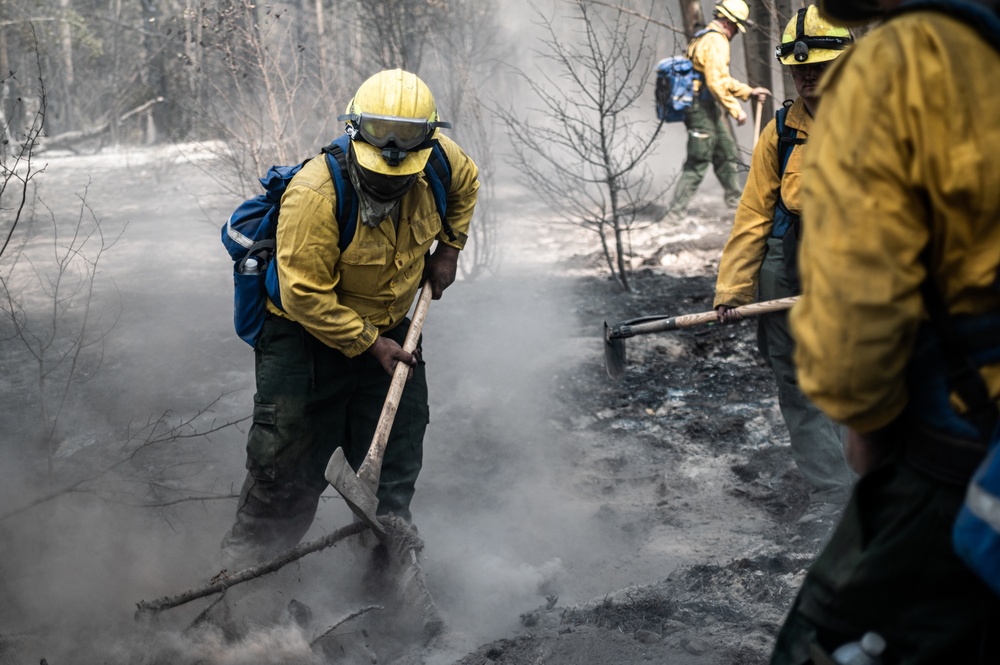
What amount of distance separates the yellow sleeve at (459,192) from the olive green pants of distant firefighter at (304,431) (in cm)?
46

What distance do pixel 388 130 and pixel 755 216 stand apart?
5.40 feet

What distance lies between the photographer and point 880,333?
1312mm

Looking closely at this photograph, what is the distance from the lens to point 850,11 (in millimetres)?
1630

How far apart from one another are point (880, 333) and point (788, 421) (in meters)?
2.87

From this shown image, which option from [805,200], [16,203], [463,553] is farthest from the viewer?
[16,203]

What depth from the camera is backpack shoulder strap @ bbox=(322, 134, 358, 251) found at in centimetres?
329

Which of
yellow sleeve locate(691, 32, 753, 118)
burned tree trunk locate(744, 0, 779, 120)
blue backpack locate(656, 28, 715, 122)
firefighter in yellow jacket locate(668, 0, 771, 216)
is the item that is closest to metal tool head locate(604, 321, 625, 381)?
firefighter in yellow jacket locate(668, 0, 771, 216)

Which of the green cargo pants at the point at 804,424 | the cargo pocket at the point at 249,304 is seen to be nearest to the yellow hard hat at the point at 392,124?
the cargo pocket at the point at 249,304

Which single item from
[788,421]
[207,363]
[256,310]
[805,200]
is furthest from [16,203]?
[805,200]

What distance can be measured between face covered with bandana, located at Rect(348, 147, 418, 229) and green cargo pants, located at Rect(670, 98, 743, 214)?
20.4 ft

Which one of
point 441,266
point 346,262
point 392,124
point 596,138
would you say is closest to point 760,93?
point 441,266

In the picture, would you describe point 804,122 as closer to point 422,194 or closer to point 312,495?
point 422,194

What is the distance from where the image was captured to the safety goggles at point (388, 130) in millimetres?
3244

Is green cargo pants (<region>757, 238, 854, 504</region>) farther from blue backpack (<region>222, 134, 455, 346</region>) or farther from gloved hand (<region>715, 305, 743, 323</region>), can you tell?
blue backpack (<region>222, 134, 455, 346</region>)
